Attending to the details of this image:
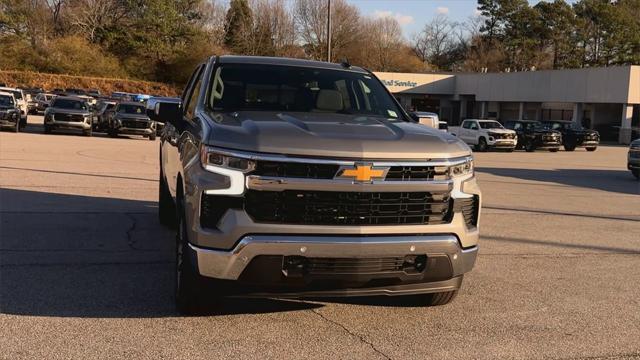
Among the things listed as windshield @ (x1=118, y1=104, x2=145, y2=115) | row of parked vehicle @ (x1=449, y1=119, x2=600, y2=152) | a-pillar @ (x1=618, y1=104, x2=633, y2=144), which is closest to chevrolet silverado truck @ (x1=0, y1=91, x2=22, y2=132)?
windshield @ (x1=118, y1=104, x2=145, y2=115)

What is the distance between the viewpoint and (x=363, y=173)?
4469 mm

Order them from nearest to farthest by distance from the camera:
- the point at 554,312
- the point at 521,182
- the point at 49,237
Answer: the point at 554,312, the point at 49,237, the point at 521,182

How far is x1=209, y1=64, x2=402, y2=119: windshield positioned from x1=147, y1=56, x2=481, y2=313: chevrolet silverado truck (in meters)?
0.77

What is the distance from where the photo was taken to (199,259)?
450 centimetres

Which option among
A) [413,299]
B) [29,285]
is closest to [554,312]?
[413,299]

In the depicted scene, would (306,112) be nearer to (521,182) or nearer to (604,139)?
(521,182)

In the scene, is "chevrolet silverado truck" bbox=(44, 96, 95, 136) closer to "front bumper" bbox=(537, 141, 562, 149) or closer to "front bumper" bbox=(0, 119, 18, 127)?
"front bumper" bbox=(0, 119, 18, 127)

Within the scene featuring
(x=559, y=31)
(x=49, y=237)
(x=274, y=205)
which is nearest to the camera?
(x=274, y=205)

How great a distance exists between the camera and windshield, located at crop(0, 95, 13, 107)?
1160 inches

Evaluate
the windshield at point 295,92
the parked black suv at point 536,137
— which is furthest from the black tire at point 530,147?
the windshield at point 295,92

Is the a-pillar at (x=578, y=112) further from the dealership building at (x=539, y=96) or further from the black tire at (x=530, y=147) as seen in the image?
the black tire at (x=530, y=147)

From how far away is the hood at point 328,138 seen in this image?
14.5ft

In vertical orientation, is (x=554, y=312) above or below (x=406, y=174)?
below

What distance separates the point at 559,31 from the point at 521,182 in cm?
8220
